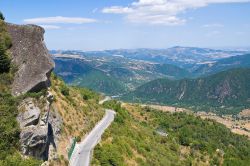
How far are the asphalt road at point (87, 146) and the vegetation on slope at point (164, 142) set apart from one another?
5.01 feet

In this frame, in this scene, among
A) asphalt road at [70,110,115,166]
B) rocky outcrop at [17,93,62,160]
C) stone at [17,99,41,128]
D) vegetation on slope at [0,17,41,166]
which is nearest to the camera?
vegetation on slope at [0,17,41,166]

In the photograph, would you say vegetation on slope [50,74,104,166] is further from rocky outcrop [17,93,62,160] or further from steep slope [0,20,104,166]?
rocky outcrop [17,93,62,160]

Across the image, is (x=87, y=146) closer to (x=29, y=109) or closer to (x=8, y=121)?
(x=29, y=109)

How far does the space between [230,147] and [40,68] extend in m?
105

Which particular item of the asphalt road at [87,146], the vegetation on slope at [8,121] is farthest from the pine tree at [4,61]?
the asphalt road at [87,146]

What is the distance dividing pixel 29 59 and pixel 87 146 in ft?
68.9

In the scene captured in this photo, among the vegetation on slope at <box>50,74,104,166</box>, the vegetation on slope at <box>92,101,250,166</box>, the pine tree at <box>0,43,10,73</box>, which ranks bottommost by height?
the vegetation on slope at <box>92,101,250,166</box>

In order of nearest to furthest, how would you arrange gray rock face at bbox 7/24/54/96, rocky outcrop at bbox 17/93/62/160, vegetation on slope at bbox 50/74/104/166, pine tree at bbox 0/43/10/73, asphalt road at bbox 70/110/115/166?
1. rocky outcrop at bbox 17/93/62/160
2. gray rock face at bbox 7/24/54/96
3. pine tree at bbox 0/43/10/73
4. asphalt road at bbox 70/110/115/166
5. vegetation on slope at bbox 50/74/104/166

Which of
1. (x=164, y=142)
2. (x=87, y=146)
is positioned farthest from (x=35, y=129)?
(x=164, y=142)

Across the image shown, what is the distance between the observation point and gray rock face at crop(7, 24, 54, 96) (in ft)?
206

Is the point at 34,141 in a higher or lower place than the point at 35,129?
lower

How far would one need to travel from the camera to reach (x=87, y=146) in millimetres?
75688

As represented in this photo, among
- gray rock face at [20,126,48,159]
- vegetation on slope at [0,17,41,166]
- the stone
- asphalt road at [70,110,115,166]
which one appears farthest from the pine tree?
asphalt road at [70,110,115,166]

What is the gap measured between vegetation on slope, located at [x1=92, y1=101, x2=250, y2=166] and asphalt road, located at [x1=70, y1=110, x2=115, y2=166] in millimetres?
1527
